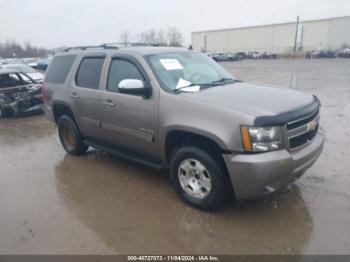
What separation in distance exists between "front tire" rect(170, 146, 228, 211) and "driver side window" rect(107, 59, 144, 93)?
1.29 m

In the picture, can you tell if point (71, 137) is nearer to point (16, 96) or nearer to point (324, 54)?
point (16, 96)

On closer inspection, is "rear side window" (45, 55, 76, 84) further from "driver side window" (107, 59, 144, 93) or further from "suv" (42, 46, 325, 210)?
"driver side window" (107, 59, 144, 93)

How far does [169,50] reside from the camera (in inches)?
174

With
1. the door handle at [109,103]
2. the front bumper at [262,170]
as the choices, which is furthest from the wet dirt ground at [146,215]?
the door handle at [109,103]

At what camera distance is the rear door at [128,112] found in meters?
3.76

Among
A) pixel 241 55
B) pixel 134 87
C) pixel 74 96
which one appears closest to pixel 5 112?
pixel 74 96

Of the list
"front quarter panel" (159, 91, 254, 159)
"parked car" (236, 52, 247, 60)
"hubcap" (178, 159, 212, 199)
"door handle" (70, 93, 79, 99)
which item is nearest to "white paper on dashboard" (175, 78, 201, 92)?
"front quarter panel" (159, 91, 254, 159)

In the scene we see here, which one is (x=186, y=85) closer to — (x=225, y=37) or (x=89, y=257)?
(x=89, y=257)

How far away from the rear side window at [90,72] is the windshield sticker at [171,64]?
43.6 inches

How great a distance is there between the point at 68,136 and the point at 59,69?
4.17ft

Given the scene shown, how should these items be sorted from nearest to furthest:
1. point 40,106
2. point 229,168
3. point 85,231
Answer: point 229,168, point 85,231, point 40,106

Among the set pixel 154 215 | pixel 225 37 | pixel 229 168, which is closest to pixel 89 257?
pixel 154 215

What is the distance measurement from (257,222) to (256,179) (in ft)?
2.25

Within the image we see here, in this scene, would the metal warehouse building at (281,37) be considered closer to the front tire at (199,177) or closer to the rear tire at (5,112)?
the rear tire at (5,112)
